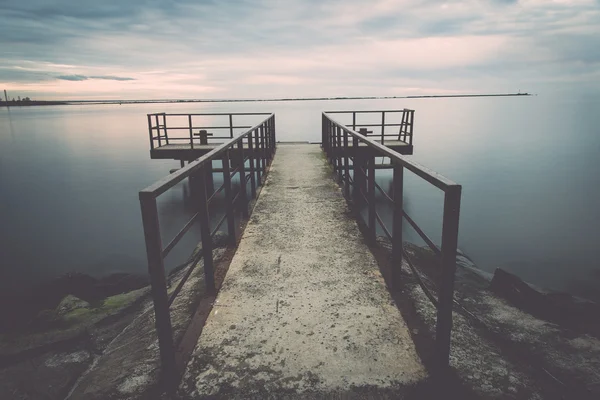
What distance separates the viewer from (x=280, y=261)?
353cm

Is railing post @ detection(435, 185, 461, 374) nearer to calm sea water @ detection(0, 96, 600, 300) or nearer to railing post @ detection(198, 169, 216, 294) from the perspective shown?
railing post @ detection(198, 169, 216, 294)

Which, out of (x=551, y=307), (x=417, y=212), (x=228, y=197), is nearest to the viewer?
(x=228, y=197)

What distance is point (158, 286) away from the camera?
Result: 1.99 meters

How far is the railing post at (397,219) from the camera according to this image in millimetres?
2664

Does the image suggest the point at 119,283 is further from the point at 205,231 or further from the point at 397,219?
the point at 397,219

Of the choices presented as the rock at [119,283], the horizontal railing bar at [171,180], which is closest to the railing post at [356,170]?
the horizontal railing bar at [171,180]

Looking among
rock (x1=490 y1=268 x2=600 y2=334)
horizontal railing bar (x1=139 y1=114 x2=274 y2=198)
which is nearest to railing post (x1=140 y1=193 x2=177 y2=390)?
horizontal railing bar (x1=139 y1=114 x2=274 y2=198)

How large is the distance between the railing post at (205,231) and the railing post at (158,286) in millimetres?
742

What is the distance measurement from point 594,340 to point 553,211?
526 inches

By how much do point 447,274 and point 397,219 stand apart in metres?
0.86

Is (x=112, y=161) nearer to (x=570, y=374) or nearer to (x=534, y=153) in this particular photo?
(x=570, y=374)

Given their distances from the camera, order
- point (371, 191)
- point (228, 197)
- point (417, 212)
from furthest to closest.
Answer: point (417, 212) < point (228, 197) < point (371, 191)

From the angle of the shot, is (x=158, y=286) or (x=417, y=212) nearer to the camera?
(x=158, y=286)

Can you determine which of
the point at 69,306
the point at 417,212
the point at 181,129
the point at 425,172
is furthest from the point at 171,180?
the point at 181,129
